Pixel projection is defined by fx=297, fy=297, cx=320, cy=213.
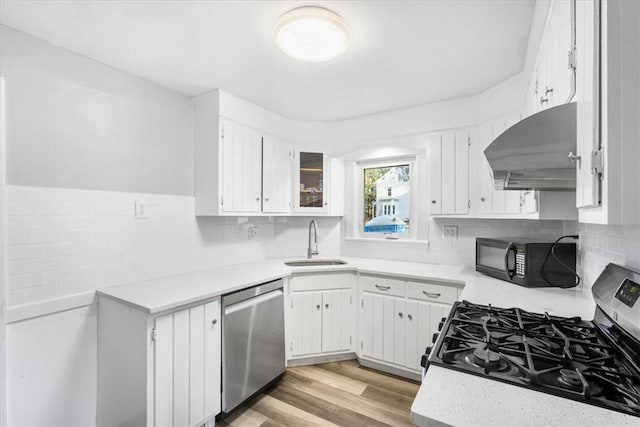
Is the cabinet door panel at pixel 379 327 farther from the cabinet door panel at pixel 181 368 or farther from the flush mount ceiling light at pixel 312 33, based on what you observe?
the flush mount ceiling light at pixel 312 33

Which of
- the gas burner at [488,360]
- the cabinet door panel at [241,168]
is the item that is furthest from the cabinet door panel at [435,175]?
→ the gas burner at [488,360]

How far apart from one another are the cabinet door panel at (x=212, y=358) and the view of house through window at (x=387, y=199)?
1.87 m

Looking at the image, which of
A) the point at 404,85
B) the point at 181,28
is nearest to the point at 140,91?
the point at 181,28

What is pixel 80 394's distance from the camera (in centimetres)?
181

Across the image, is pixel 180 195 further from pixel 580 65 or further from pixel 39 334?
pixel 580 65

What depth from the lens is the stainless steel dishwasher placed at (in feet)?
6.40

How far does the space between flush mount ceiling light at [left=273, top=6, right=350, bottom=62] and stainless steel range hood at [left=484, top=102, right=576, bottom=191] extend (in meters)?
0.97

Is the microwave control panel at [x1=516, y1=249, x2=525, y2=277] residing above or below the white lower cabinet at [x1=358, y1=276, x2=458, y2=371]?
above

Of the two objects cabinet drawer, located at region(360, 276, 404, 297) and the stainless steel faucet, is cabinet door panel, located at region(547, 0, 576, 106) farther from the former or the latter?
the stainless steel faucet

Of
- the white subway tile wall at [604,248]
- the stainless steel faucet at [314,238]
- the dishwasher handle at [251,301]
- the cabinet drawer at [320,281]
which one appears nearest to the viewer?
the white subway tile wall at [604,248]

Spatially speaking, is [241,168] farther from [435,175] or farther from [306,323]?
[435,175]

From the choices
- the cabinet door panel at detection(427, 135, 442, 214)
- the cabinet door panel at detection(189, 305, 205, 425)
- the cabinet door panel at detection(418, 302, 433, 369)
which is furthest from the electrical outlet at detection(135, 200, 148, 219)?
the cabinet door panel at detection(427, 135, 442, 214)

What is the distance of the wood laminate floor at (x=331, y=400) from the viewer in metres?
1.93

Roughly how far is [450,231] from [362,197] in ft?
3.21
